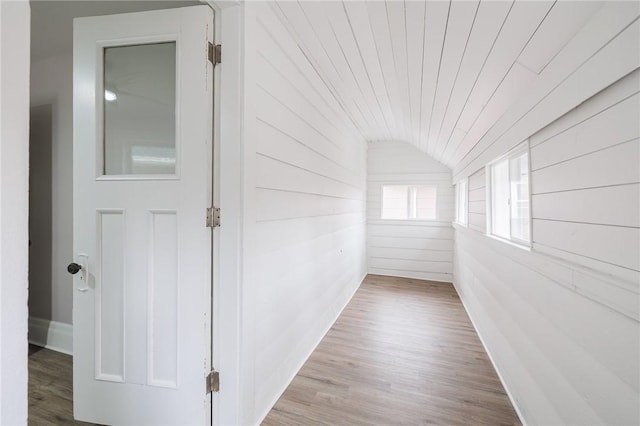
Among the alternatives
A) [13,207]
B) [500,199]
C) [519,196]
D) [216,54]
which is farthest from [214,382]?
[500,199]

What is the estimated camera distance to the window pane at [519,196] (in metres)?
1.86

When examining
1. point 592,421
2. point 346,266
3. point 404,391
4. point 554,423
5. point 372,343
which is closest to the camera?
point 592,421

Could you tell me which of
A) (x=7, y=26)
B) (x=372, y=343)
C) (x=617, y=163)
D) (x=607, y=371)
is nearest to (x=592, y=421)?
(x=607, y=371)

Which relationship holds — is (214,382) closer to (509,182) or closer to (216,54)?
(216,54)

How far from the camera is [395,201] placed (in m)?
5.36

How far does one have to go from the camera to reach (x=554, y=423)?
1.29 metres

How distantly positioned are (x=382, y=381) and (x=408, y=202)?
375cm

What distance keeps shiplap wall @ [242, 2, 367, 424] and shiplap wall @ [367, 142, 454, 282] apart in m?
2.47

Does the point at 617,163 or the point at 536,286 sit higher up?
the point at 617,163

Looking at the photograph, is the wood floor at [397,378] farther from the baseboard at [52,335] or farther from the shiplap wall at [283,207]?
the baseboard at [52,335]

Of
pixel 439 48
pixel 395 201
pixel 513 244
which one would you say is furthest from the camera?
pixel 395 201

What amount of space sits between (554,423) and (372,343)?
151 centimetres

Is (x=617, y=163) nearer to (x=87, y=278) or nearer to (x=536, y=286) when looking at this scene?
(x=536, y=286)

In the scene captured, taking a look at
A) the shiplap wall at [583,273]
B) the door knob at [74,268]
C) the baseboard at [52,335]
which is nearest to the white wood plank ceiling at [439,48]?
the shiplap wall at [583,273]
